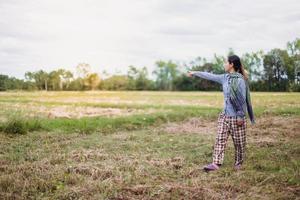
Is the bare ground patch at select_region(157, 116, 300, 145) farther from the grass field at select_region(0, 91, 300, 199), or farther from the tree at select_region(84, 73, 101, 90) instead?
the tree at select_region(84, 73, 101, 90)

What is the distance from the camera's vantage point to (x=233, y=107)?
22.9 ft

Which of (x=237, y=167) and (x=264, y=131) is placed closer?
(x=237, y=167)

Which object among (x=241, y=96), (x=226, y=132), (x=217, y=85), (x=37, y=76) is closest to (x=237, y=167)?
(x=226, y=132)

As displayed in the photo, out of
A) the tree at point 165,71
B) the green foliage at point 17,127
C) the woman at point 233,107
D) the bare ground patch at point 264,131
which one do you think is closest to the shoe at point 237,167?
the woman at point 233,107

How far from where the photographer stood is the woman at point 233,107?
6902 millimetres

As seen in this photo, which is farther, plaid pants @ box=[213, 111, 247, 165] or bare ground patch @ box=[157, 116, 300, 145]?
bare ground patch @ box=[157, 116, 300, 145]

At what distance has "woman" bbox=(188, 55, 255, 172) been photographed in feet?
22.6

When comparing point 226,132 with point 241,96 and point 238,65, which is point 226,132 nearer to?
point 241,96

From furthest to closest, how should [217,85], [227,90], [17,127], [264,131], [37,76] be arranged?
[217,85] < [37,76] < [264,131] < [17,127] < [227,90]

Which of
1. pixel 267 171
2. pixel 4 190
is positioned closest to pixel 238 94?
pixel 267 171

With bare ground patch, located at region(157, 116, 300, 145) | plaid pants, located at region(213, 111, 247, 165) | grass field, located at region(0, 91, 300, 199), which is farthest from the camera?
bare ground patch, located at region(157, 116, 300, 145)

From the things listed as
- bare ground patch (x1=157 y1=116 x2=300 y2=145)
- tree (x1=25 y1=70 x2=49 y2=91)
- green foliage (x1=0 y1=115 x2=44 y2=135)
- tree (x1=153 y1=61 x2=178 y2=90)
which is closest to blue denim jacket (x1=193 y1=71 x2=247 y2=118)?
bare ground patch (x1=157 y1=116 x2=300 y2=145)

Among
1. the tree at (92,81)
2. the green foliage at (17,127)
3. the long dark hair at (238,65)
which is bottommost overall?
the green foliage at (17,127)

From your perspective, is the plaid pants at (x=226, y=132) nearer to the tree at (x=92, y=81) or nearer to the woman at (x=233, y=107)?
the woman at (x=233, y=107)
